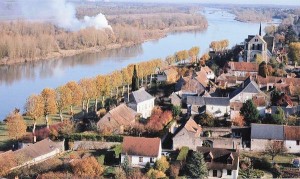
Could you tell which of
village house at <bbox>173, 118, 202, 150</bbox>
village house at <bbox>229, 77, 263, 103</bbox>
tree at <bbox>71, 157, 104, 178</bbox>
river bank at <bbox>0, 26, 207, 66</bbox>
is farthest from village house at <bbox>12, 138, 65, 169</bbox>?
river bank at <bbox>0, 26, 207, 66</bbox>

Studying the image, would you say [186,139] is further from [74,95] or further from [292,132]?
[74,95]

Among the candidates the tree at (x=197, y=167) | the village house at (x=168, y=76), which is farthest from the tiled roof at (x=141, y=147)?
Answer: the village house at (x=168, y=76)

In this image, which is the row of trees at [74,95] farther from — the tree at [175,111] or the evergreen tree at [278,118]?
the evergreen tree at [278,118]

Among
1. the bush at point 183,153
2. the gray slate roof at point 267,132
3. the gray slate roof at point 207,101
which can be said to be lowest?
the bush at point 183,153


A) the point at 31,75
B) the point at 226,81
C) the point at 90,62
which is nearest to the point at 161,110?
the point at 226,81

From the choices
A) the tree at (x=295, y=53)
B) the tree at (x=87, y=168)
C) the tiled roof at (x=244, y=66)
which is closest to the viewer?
the tree at (x=87, y=168)

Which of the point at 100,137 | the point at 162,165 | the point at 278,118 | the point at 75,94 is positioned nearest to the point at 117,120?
the point at 100,137

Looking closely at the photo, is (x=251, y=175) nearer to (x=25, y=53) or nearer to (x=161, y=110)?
(x=161, y=110)
